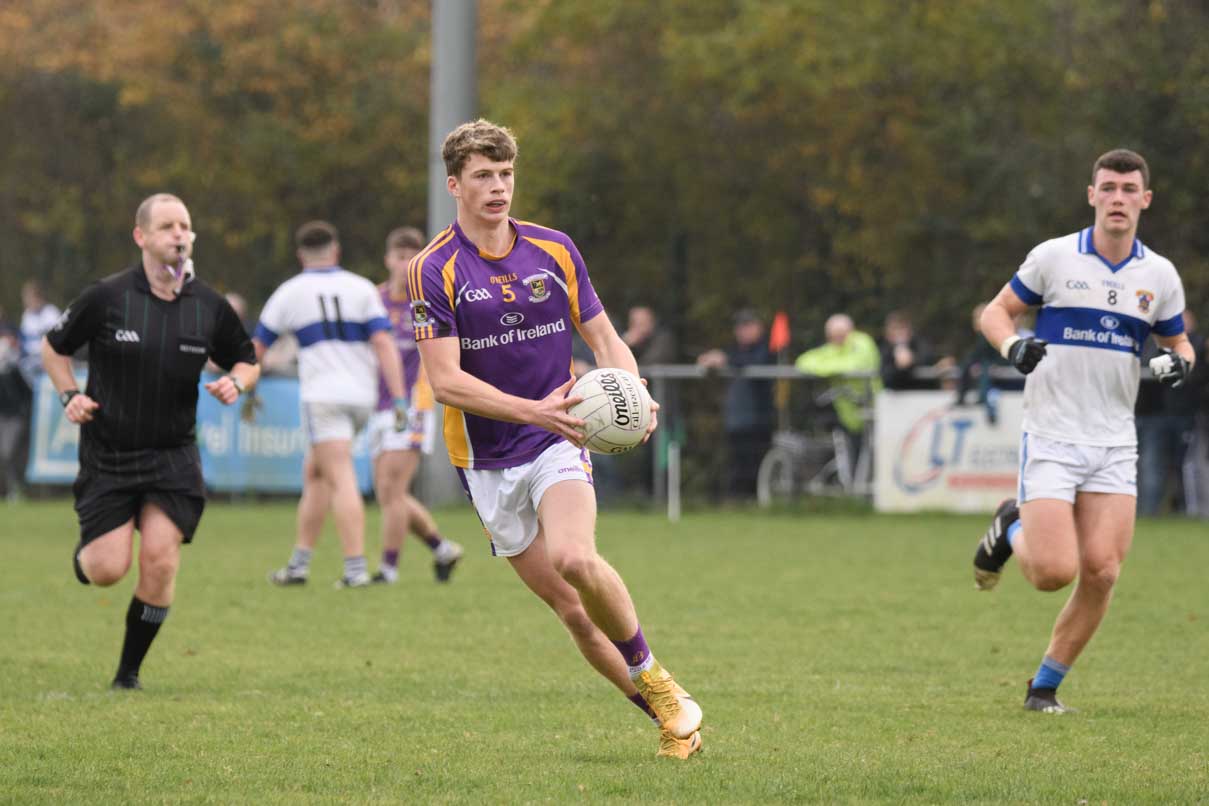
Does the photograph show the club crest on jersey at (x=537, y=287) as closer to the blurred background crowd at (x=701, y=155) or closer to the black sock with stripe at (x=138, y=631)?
the black sock with stripe at (x=138, y=631)

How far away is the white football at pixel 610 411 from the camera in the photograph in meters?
6.50

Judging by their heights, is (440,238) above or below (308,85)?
below

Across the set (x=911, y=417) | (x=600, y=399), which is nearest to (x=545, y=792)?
(x=600, y=399)

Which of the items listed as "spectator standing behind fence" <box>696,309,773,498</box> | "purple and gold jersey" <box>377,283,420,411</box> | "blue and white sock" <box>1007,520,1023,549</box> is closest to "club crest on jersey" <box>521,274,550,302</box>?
"blue and white sock" <box>1007,520,1023,549</box>

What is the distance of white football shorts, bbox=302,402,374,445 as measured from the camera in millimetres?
12906

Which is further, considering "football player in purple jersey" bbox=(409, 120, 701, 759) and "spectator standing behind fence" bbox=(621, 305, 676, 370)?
"spectator standing behind fence" bbox=(621, 305, 676, 370)

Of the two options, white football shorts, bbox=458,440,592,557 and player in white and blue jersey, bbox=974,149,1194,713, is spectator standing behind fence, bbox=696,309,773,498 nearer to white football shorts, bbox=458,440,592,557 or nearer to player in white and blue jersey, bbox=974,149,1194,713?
player in white and blue jersey, bbox=974,149,1194,713

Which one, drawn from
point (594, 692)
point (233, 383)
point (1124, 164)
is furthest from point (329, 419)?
point (1124, 164)

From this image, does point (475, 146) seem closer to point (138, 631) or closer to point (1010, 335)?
point (1010, 335)

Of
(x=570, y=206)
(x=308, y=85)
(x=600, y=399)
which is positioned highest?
(x=308, y=85)

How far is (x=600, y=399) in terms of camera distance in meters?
6.52

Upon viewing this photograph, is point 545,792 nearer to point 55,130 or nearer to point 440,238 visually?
point 440,238

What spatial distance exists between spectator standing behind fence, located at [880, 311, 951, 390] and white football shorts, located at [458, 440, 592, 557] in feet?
41.0

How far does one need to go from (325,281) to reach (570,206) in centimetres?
1430
